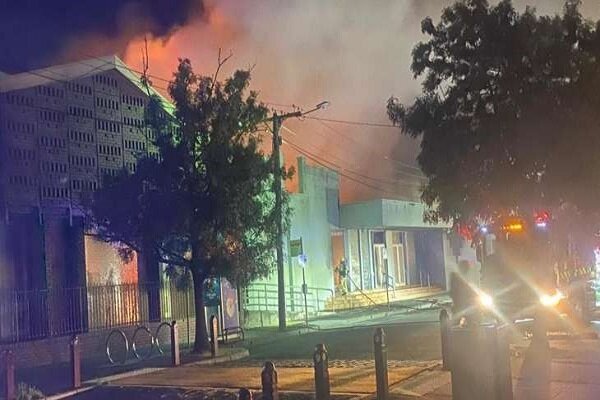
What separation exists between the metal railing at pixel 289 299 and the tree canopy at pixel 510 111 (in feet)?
43.6

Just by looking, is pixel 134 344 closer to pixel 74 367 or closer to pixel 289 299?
pixel 74 367

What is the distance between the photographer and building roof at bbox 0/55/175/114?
18.4 meters

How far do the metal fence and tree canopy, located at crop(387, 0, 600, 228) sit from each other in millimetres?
7884

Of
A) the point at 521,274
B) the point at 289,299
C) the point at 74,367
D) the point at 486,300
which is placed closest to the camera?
the point at 74,367

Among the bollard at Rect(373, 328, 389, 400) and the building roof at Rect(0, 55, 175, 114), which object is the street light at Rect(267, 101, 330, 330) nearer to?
the building roof at Rect(0, 55, 175, 114)

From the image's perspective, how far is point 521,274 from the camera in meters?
16.3

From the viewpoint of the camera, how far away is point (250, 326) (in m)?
26.7

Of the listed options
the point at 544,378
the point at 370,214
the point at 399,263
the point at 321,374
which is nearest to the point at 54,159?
the point at 321,374

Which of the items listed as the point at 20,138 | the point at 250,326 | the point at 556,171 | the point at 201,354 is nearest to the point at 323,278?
the point at 250,326

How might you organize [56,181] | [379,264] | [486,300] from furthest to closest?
[379,264] → [56,181] → [486,300]

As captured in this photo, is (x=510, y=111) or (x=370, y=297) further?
(x=370, y=297)

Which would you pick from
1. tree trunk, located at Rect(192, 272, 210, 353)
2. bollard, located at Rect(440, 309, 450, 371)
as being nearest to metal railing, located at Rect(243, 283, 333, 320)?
tree trunk, located at Rect(192, 272, 210, 353)

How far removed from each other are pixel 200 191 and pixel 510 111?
711cm

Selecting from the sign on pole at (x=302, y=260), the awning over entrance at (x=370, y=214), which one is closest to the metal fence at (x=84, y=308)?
the sign on pole at (x=302, y=260)
